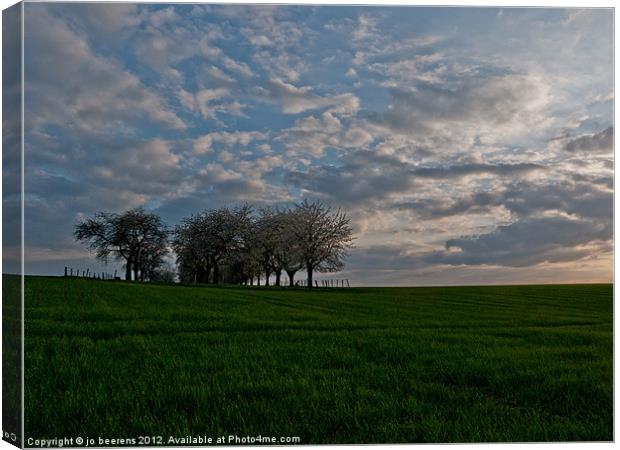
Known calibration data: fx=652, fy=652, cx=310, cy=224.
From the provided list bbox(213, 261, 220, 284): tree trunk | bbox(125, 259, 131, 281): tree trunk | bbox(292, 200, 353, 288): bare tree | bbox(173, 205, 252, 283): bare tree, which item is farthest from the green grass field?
bbox(292, 200, 353, 288): bare tree

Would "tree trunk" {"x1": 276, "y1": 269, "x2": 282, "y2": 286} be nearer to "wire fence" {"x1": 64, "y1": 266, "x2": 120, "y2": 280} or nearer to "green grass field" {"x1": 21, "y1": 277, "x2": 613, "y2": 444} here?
"green grass field" {"x1": 21, "y1": 277, "x2": 613, "y2": 444}

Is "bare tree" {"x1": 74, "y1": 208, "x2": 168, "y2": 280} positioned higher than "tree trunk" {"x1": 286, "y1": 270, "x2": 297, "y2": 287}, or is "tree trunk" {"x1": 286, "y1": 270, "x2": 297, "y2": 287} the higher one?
"bare tree" {"x1": 74, "y1": 208, "x2": 168, "y2": 280}

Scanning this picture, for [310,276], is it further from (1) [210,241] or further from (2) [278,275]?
(1) [210,241]

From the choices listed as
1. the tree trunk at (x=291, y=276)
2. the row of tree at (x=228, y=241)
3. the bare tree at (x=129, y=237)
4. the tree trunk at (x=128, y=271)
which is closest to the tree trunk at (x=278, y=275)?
the row of tree at (x=228, y=241)

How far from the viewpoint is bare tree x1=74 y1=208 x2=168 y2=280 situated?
25.5 ft

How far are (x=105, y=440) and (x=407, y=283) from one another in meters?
4.09

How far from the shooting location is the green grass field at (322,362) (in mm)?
7020

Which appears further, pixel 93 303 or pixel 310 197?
pixel 93 303

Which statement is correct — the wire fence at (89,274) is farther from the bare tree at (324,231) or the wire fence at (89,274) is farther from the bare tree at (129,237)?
the bare tree at (324,231)

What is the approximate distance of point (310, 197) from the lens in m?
8.12

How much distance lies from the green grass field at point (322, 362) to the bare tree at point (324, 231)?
457 mm

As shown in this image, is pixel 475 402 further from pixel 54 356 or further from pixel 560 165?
pixel 54 356

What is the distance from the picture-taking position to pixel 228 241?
31.0 ft

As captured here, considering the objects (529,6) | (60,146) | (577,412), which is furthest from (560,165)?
(60,146)
